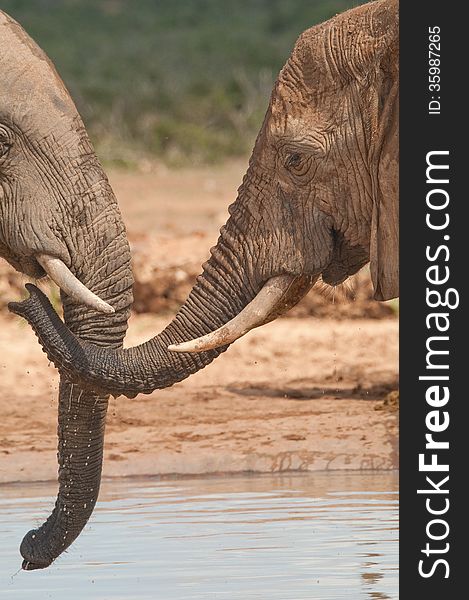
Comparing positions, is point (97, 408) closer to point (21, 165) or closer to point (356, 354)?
point (21, 165)

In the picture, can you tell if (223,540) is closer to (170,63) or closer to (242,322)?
(242,322)

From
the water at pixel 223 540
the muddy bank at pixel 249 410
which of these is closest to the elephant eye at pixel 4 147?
the water at pixel 223 540

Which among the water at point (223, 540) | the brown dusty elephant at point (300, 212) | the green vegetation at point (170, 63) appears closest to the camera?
the brown dusty elephant at point (300, 212)

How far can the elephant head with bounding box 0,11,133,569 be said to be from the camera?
5.45 meters

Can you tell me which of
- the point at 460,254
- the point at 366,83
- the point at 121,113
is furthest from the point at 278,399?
the point at 121,113

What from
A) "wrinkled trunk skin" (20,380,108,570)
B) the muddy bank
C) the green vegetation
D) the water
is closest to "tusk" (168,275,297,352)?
"wrinkled trunk skin" (20,380,108,570)

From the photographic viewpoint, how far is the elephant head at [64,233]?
545 centimetres

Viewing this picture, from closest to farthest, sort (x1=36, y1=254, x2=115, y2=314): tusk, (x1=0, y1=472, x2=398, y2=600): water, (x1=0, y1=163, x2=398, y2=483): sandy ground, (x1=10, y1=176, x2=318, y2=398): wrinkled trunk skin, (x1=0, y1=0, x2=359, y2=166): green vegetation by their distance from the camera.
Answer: (x1=10, y1=176, x2=318, y2=398): wrinkled trunk skin, (x1=36, y1=254, x2=115, y2=314): tusk, (x1=0, y1=472, x2=398, y2=600): water, (x1=0, y1=163, x2=398, y2=483): sandy ground, (x1=0, y1=0, x2=359, y2=166): green vegetation

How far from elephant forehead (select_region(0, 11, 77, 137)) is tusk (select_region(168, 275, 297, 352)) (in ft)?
3.33

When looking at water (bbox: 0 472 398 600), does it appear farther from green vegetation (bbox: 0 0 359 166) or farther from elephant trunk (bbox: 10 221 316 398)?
green vegetation (bbox: 0 0 359 166)

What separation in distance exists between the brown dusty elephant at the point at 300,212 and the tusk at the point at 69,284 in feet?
0.75

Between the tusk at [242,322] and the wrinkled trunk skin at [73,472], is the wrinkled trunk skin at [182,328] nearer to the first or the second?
the tusk at [242,322]

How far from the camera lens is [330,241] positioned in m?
5.05

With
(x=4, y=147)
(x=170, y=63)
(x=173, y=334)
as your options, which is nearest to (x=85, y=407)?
(x=173, y=334)
